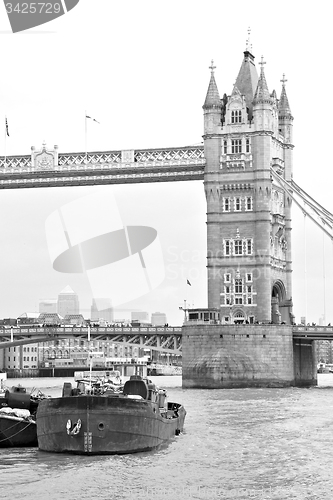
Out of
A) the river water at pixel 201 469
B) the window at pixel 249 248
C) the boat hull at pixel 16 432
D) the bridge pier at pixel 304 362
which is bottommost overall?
the river water at pixel 201 469

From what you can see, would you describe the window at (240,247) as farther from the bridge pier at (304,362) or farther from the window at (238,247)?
the bridge pier at (304,362)

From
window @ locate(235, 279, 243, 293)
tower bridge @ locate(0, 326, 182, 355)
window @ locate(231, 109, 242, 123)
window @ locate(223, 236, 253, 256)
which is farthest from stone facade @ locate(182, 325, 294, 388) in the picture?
window @ locate(231, 109, 242, 123)

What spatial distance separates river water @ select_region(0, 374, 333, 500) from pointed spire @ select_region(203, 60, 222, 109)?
4519 cm

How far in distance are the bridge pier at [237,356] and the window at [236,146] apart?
15.7 m

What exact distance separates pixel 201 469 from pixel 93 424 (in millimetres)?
4009

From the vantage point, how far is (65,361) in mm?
179375

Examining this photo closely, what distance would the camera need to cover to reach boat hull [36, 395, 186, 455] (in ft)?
119

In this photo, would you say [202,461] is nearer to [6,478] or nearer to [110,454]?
[110,454]

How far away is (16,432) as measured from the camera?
40.3 meters

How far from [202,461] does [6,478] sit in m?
7.22

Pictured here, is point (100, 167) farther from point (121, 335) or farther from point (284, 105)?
point (284, 105)

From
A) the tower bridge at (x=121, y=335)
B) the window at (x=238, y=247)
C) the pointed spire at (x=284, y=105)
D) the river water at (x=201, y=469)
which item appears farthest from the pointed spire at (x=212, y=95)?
the river water at (x=201, y=469)

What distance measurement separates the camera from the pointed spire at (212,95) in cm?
8975

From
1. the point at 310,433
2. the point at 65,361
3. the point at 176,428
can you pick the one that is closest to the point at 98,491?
the point at 176,428
